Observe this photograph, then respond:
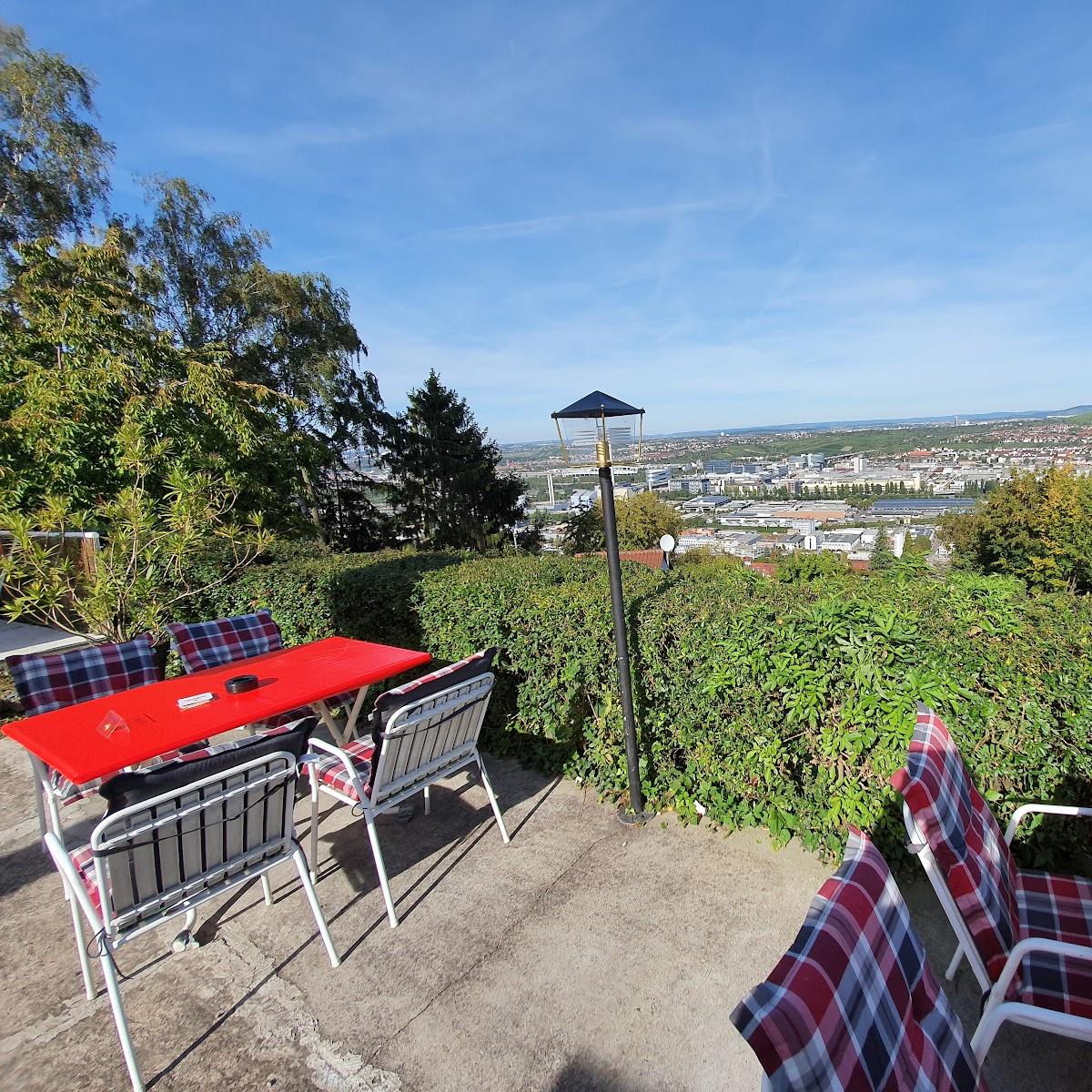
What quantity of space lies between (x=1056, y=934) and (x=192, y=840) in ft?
8.37

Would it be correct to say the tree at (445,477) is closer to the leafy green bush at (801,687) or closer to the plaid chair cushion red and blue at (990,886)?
the leafy green bush at (801,687)

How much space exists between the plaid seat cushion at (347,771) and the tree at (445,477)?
21.3m

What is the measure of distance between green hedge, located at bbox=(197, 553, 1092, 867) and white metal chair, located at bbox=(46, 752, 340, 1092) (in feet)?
5.07

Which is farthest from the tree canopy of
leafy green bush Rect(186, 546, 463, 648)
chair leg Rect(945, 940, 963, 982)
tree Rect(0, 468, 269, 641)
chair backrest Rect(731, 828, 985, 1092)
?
chair leg Rect(945, 940, 963, 982)

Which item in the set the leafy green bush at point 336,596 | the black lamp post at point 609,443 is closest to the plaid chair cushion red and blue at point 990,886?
the black lamp post at point 609,443

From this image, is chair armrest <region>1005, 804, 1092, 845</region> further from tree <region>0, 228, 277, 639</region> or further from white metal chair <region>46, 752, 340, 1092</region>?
tree <region>0, 228, 277, 639</region>

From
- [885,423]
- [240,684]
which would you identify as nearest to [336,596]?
[240,684]

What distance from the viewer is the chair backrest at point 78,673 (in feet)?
10.4

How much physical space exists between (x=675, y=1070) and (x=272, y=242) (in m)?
19.4

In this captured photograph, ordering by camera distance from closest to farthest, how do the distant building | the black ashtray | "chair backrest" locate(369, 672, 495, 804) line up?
"chair backrest" locate(369, 672, 495, 804) < the black ashtray < the distant building

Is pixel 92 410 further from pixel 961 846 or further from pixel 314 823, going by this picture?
pixel 961 846

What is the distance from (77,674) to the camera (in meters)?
3.33

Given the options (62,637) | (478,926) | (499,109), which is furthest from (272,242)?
(478,926)

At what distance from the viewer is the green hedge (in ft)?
7.04
